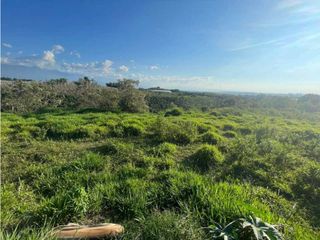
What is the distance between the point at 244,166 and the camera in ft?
22.4

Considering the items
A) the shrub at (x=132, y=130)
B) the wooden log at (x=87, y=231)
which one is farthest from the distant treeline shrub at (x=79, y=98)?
the wooden log at (x=87, y=231)

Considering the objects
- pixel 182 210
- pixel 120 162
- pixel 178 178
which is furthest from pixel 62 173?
pixel 182 210

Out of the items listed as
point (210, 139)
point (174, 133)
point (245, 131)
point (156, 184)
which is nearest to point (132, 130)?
point (174, 133)

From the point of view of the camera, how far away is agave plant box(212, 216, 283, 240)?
283 centimetres

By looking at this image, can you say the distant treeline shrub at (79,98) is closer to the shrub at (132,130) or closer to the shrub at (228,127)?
the shrub at (228,127)

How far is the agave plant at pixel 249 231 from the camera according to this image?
111 inches

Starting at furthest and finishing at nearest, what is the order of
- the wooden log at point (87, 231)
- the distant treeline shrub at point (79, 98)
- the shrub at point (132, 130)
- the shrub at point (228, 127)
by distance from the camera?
the distant treeline shrub at point (79, 98)
the shrub at point (228, 127)
the shrub at point (132, 130)
the wooden log at point (87, 231)

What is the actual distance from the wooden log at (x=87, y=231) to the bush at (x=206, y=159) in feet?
11.8

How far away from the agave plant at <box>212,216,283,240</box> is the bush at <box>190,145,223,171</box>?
3.66 m

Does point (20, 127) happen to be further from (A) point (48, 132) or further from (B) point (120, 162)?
(B) point (120, 162)

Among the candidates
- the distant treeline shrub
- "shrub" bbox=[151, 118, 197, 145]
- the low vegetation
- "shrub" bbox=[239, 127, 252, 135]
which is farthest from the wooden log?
the distant treeline shrub

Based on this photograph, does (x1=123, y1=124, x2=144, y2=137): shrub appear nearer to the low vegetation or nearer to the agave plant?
the low vegetation

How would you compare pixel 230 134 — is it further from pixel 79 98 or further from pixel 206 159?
pixel 79 98

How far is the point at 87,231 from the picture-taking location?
3.34m
